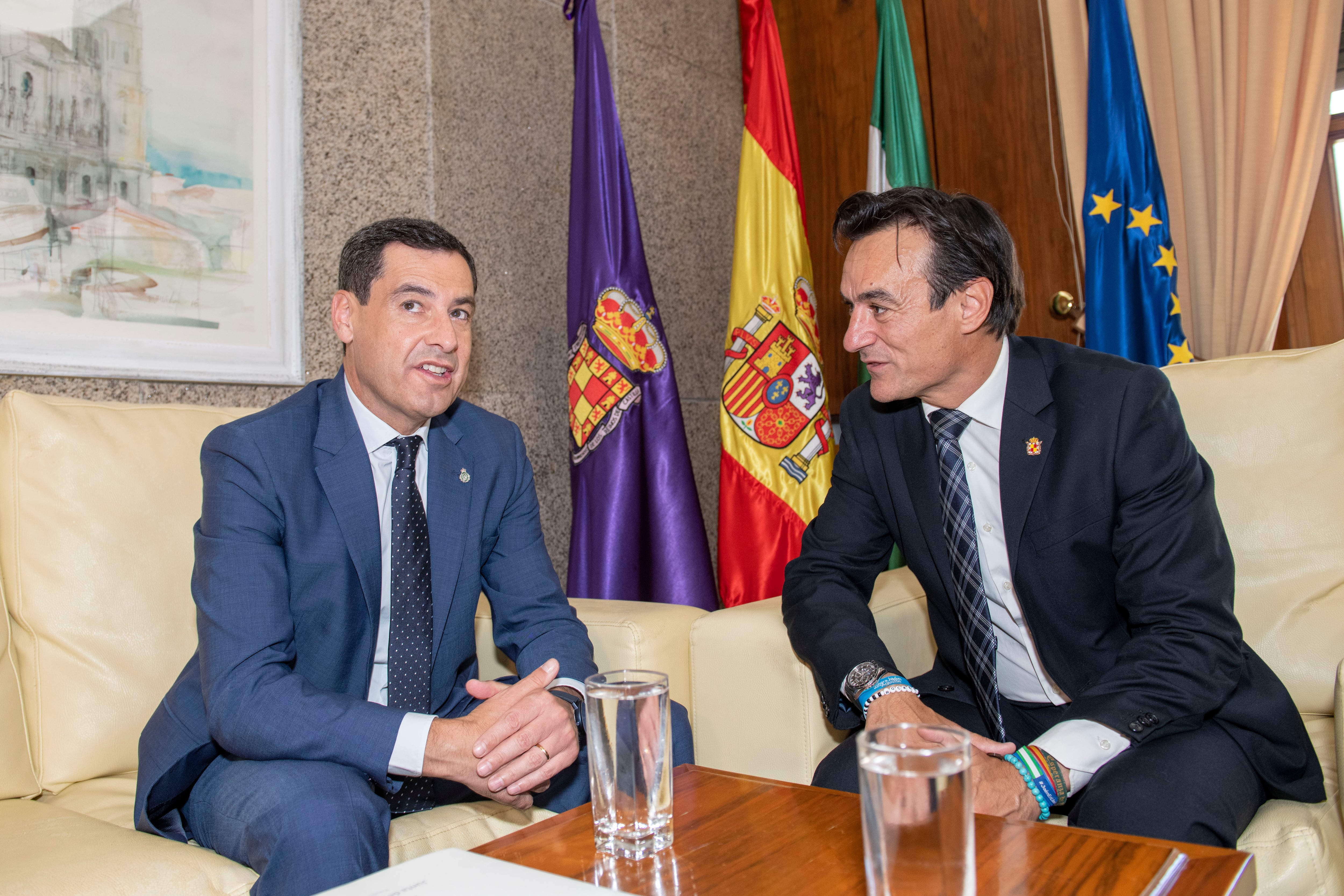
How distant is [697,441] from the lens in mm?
3139

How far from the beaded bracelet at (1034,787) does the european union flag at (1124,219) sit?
1.64 meters

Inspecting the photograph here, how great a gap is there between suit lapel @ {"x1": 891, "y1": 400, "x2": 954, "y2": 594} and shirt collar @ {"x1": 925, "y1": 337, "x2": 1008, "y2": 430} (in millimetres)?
42

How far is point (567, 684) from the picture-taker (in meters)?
1.34

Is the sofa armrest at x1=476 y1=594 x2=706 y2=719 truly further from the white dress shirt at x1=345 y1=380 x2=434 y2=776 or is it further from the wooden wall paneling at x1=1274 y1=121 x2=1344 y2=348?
the wooden wall paneling at x1=1274 y1=121 x2=1344 y2=348

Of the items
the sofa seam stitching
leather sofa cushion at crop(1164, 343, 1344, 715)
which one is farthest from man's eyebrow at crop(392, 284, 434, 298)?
leather sofa cushion at crop(1164, 343, 1344, 715)

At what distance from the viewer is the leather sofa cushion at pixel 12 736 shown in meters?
1.30

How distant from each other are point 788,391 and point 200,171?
1.52m

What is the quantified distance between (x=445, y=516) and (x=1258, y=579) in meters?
1.32

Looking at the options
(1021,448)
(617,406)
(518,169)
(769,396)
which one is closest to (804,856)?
(1021,448)

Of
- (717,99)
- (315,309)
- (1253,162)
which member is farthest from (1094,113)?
(315,309)

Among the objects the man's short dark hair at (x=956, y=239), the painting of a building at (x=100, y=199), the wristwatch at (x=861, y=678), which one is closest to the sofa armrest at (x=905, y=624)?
the wristwatch at (x=861, y=678)

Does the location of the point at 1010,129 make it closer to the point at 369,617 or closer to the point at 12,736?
the point at 369,617

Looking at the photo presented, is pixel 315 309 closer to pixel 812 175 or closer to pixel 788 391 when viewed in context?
pixel 788 391

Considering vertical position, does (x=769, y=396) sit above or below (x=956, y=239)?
below
